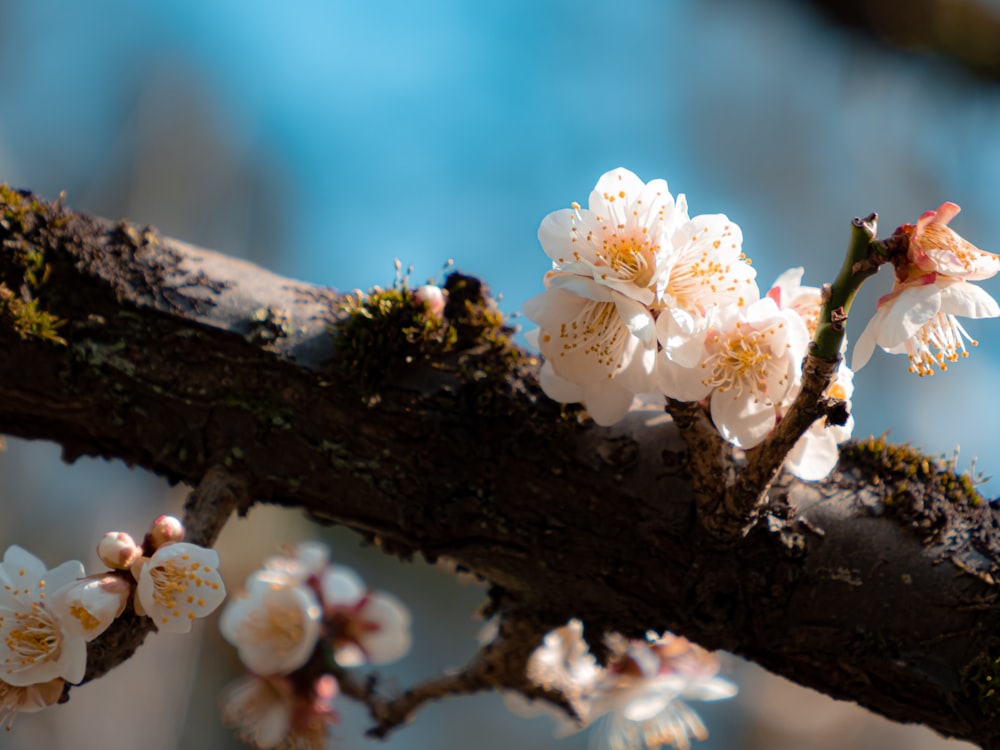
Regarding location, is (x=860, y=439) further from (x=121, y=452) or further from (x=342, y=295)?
(x=121, y=452)

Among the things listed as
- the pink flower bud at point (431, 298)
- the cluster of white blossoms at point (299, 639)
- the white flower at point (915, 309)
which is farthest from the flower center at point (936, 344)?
the cluster of white blossoms at point (299, 639)

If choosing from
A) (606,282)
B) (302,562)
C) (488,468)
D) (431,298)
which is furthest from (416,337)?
(302,562)

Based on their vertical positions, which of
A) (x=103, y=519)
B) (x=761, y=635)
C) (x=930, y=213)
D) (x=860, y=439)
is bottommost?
(x=103, y=519)

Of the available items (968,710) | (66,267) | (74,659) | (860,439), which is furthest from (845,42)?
(74,659)

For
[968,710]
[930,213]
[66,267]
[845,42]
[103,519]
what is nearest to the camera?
[930,213]

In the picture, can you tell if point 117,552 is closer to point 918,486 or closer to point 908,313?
point 908,313

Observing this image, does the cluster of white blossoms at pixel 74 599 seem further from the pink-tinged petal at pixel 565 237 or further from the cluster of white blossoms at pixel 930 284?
the cluster of white blossoms at pixel 930 284
